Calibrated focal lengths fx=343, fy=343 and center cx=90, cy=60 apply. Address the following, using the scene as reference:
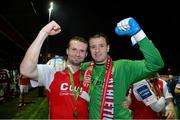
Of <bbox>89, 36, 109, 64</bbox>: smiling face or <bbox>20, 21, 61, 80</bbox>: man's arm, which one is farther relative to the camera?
<bbox>89, 36, 109, 64</bbox>: smiling face

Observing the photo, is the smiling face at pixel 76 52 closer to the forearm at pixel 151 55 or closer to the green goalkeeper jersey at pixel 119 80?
the green goalkeeper jersey at pixel 119 80

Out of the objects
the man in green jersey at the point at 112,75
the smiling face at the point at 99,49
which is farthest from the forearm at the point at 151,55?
the smiling face at the point at 99,49

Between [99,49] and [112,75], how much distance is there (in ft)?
1.17

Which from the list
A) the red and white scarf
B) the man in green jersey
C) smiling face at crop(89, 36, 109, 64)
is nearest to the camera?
the man in green jersey

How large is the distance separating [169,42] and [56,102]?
216 ft

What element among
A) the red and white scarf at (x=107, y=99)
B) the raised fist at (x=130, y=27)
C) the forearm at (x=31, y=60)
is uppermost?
the raised fist at (x=130, y=27)

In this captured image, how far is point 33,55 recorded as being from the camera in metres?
3.88

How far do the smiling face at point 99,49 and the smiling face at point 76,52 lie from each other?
0.11 metres

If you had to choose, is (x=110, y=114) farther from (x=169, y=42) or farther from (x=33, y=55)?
(x=169, y=42)

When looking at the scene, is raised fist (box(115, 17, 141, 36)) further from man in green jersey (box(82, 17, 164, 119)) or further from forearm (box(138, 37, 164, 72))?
forearm (box(138, 37, 164, 72))

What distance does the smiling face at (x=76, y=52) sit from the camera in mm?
4285

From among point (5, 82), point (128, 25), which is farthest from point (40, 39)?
point (5, 82)

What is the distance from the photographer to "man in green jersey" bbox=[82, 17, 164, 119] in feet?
13.1

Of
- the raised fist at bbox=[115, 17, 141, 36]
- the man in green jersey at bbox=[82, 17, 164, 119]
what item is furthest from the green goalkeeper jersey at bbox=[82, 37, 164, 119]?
the raised fist at bbox=[115, 17, 141, 36]
